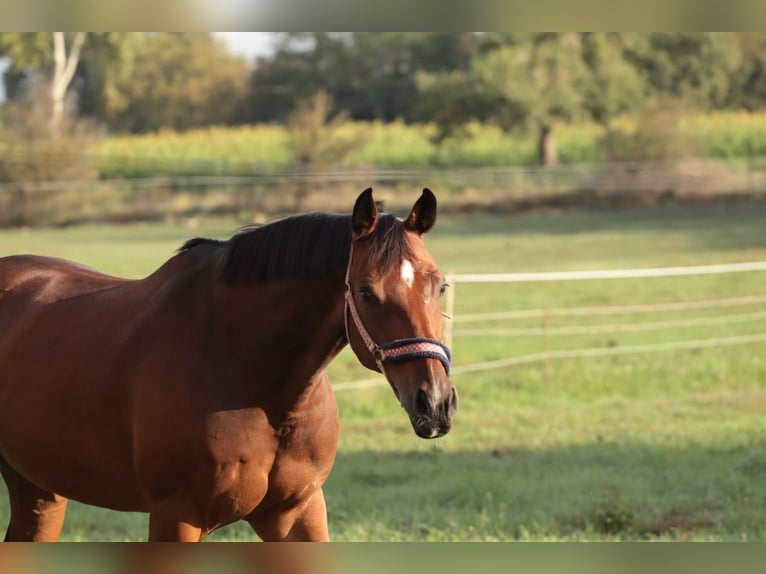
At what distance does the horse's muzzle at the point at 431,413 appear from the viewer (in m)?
2.35

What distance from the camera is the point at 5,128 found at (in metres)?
30.3

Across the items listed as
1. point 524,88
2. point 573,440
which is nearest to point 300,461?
point 573,440

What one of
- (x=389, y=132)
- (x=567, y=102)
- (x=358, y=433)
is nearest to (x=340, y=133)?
(x=389, y=132)

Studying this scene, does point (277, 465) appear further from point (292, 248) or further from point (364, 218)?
point (364, 218)

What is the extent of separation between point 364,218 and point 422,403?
52 centimetres

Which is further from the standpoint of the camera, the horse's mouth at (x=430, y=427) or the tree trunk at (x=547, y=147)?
the tree trunk at (x=547, y=147)

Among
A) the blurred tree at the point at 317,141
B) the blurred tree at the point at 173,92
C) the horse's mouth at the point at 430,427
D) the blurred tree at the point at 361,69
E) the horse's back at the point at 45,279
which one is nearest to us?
the horse's mouth at the point at 430,427

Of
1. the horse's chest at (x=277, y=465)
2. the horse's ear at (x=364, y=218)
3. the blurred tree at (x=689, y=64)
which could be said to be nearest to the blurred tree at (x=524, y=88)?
the blurred tree at (x=689, y=64)

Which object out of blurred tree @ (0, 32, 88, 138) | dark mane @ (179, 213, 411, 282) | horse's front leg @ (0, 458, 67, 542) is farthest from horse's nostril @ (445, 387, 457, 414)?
blurred tree @ (0, 32, 88, 138)

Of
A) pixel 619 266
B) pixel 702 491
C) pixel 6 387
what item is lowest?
pixel 619 266

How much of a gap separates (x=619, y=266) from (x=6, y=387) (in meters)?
17.9

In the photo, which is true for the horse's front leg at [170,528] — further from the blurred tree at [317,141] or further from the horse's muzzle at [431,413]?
the blurred tree at [317,141]

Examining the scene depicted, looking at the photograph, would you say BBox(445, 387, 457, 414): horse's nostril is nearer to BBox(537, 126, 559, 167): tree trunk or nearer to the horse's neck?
the horse's neck

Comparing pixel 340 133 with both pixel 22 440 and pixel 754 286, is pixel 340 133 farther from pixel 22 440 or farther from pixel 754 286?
pixel 22 440
